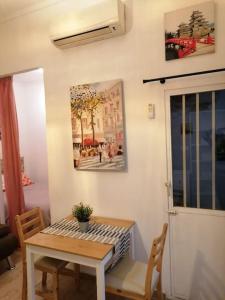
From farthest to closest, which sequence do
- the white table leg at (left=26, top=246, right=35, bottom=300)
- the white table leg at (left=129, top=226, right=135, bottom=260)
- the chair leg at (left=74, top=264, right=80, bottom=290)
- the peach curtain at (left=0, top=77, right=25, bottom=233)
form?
the peach curtain at (left=0, top=77, right=25, bottom=233)
the chair leg at (left=74, top=264, right=80, bottom=290)
the white table leg at (left=129, top=226, right=135, bottom=260)
the white table leg at (left=26, top=246, right=35, bottom=300)

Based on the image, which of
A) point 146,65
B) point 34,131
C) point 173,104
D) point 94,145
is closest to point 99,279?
point 94,145

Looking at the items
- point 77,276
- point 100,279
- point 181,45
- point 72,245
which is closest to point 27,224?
point 72,245

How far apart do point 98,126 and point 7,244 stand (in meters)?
1.66

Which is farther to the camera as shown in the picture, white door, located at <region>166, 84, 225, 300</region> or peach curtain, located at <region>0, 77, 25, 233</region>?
peach curtain, located at <region>0, 77, 25, 233</region>

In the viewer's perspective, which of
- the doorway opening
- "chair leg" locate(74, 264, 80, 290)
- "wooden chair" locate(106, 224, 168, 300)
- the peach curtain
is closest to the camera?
"wooden chair" locate(106, 224, 168, 300)

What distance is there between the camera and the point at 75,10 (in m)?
2.35

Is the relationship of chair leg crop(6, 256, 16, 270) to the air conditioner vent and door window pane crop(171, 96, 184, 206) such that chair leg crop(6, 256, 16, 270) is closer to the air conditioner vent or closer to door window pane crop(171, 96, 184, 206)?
door window pane crop(171, 96, 184, 206)

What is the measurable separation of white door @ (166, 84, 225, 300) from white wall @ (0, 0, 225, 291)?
117 millimetres

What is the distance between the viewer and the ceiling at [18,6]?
8.04 ft

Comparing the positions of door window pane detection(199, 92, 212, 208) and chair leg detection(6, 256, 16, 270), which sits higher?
door window pane detection(199, 92, 212, 208)

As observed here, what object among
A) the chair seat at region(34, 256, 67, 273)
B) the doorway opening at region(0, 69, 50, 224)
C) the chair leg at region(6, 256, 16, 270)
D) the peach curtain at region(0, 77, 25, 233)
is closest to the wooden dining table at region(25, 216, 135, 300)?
the chair seat at region(34, 256, 67, 273)

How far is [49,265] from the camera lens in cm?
207

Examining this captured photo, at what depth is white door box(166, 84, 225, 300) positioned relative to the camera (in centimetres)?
195

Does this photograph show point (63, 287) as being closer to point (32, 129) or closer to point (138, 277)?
point (138, 277)
